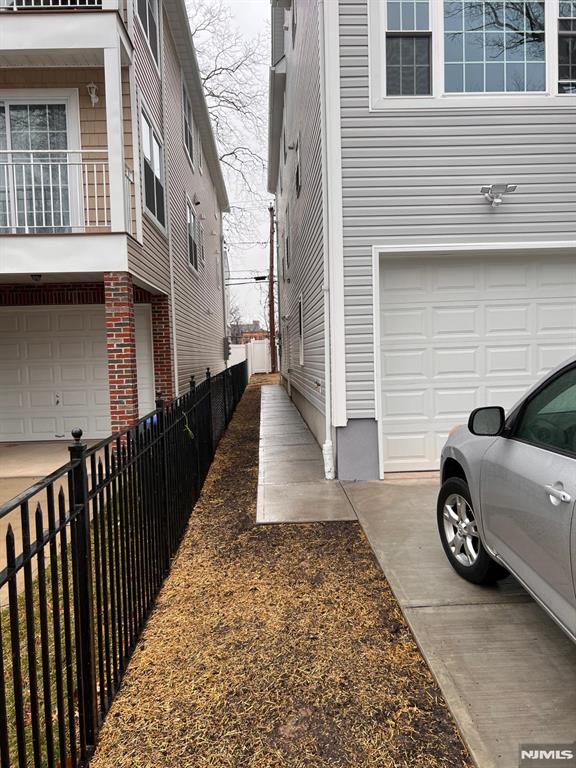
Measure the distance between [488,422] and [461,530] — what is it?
998 mm

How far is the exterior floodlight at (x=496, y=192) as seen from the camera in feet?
18.8

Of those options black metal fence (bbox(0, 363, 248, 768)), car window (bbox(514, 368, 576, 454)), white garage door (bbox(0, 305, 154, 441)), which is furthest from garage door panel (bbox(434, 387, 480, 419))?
white garage door (bbox(0, 305, 154, 441))

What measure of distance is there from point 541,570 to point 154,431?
2.57 m

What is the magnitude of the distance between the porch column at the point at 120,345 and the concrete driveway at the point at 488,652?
174 inches

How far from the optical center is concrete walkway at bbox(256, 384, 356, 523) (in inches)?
200

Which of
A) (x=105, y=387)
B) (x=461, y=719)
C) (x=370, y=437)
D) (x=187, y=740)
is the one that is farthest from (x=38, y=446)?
(x=461, y=719)

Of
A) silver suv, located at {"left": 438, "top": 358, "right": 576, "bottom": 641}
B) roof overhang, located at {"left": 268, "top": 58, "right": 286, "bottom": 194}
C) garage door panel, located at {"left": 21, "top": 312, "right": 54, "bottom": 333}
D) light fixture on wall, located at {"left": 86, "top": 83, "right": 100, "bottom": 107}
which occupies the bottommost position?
silver suv, located at {"left": 438, "top": 358, "right": 576, "bottom": 641}

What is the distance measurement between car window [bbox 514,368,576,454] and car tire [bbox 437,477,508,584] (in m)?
0.77

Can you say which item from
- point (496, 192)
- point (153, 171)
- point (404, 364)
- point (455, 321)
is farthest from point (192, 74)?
point (404, 364)

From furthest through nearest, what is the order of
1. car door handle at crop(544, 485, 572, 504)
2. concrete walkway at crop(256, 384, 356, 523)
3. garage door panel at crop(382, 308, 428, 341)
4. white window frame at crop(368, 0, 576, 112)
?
garage door panel at crop(382, 308, 428, 341)
white window frame at crop(368, 0, 576, 112)
concrete walkway at crop(256, 384, 356, 523)
car door handle at crop(544, 485, 572, 504)

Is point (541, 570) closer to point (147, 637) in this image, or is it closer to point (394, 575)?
point (394, 575)

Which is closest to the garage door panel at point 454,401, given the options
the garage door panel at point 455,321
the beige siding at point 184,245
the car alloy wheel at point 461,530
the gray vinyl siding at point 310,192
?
the garage door panel at point 455,321

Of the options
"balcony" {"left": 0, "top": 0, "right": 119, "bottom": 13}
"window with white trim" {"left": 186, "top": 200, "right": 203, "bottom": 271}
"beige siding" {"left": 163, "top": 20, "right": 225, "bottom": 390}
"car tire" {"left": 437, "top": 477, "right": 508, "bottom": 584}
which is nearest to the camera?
"car tire" {"left": 437, "top": 477, "right": 508, "bottom": 584}

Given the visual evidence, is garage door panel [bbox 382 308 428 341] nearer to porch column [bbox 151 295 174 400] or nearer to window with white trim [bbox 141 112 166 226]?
window with white trim [bbox 141 112 166 226]
